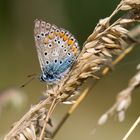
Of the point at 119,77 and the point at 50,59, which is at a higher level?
the point at 50,59

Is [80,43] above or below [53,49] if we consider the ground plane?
below

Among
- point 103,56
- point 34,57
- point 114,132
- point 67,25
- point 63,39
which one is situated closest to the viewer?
point 103,56

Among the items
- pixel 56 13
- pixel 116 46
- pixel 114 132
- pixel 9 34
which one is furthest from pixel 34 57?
pixel 116 46

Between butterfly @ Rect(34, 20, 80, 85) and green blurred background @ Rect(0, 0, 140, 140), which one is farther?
green blurred background @ Rect(0, 0, 140, 140)

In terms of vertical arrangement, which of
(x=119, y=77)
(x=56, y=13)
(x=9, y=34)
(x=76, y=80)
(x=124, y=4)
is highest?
(x=124, y=4)

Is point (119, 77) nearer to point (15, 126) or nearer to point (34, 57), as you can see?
point (34, 57)
